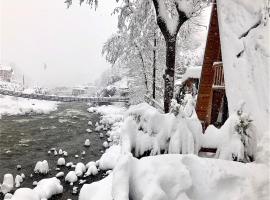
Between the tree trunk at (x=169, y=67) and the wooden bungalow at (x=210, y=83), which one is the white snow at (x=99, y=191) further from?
the wooden bungalow at (x=210, y=83)

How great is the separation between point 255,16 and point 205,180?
4.49 metres

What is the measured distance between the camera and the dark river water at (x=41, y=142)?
16953 mm

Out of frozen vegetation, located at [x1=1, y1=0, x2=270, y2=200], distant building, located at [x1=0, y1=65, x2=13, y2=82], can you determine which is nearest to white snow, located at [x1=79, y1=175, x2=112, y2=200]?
frozen vegetation, located at [x1=1, y1=0, x2=270, y2=200]

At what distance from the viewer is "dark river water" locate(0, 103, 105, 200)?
17.0 m

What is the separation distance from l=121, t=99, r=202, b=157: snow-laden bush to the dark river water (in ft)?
23.0

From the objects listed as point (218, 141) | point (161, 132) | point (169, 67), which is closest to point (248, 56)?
point (218, 141)

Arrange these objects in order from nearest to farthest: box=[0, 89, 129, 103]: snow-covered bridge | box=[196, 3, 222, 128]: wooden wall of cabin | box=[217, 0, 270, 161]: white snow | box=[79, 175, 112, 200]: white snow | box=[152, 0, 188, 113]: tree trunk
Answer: box=[217, 0, 270, 161]: white snow → box=[79, 175, 112, 200]: white snow → box=[152, 0, 188, 113]: tree trunk → box=[196, 3, 222, 128]: wooden wall of cabin → box=[0, 89, 129, 103]: snow-covered bridge

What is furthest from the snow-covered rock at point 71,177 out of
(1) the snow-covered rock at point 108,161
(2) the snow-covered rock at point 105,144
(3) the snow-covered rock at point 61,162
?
(2) the snow-covered rock at point 105,144

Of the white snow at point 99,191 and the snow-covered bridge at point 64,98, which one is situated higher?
the snow-covered bridge at point 64,98

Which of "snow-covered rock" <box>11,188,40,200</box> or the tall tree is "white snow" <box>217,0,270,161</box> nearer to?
the tall tree

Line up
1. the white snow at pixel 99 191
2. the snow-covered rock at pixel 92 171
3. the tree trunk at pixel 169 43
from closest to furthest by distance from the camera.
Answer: the white snow at pixel 99 191
the tree trunk at pixel 169 43
the snow-covered rock at pixel 92 171

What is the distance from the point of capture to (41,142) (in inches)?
903

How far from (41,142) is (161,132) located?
54.9 feet

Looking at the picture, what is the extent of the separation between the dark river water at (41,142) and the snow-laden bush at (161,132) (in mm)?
7015
